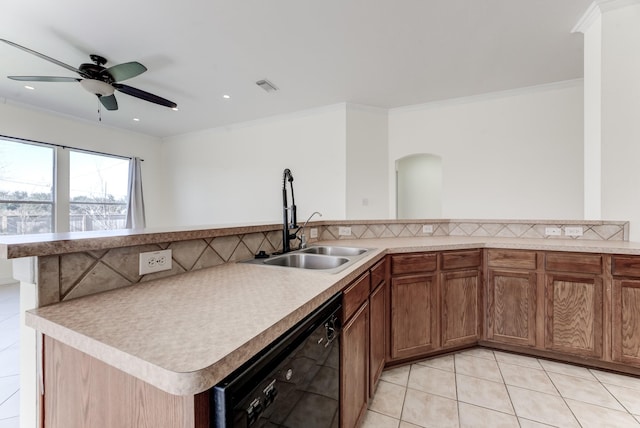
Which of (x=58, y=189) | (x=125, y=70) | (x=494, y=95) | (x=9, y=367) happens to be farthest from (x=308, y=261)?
(x=58, y=189)

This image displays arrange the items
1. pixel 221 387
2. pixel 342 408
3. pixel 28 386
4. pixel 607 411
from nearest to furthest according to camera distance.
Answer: pixel 221 387
pixel 28 386
pixel 342 408
pixel 607 411

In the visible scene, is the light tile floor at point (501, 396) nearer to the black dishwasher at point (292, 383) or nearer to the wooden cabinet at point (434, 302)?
the wooden cabinet at point (434, 302)

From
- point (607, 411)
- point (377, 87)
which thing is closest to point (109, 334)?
point (607, 411)

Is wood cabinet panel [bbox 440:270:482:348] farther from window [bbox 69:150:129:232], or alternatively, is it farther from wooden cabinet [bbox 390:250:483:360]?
window [bbox 69:150:129:232]

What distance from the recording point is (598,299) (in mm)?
1883

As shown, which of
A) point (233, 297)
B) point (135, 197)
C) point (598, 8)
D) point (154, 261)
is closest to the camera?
point (233, 297)

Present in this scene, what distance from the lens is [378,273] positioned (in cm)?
170

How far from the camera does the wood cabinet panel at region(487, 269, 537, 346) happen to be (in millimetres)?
2076

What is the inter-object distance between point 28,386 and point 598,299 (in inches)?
121

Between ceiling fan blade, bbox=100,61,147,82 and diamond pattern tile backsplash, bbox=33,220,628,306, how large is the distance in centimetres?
200

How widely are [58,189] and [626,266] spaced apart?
23.1 feet

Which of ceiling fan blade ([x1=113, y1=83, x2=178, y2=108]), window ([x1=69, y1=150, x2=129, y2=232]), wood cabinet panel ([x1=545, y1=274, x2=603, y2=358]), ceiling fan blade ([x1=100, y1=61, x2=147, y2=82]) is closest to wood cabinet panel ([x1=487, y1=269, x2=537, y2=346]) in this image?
wood cabinet panel ([x1=545, y1=274, x2=603, y2=358])

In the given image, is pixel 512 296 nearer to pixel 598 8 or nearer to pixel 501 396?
pixel 501 396

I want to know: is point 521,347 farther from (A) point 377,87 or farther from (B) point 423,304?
(A) point 377,87
